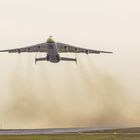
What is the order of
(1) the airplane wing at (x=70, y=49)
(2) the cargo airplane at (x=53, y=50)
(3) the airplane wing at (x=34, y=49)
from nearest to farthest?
1. (2) the cargo airplane at (x=53, y=50)
2. (3) the airplane wing at (x=34, y=49)
3. (1) the airplane wing at (x=70, y=49)

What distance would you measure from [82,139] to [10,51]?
115ft

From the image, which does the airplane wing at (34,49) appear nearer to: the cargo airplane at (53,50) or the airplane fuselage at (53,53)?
the cargo airplane at (53,50)

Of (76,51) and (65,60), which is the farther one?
(76,51)

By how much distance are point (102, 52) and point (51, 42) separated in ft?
54.4

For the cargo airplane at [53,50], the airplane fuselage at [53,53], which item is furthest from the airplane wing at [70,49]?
the airplane fuselage at [53,53]

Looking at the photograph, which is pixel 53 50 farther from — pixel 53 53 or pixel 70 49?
pixel 70 49

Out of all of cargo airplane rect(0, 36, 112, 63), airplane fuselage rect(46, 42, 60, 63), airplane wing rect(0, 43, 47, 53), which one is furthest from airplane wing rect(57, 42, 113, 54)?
airplane wing rect(0, 43, 47, 53)

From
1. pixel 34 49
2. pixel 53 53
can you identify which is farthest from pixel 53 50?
pixel 34 49

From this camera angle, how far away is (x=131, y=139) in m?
127

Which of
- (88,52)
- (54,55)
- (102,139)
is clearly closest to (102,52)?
(88,52)

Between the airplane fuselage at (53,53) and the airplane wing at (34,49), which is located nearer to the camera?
the airplane fuselage at (53,53)

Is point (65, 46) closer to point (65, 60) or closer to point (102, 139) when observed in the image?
point (65, 60)

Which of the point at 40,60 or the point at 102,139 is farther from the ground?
the point at 40,60

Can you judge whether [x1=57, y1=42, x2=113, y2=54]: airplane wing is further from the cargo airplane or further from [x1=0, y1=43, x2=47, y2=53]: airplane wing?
[x1=0, y1=43, x2=47, y2=53]: airplane wing
